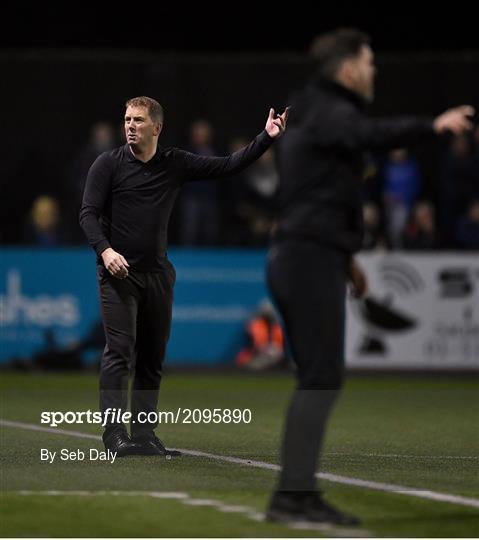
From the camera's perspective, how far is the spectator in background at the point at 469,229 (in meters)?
20.6

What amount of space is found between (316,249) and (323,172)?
0.35 metres

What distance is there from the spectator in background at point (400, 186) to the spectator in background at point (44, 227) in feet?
15.1

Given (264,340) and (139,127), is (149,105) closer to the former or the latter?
(139,127)

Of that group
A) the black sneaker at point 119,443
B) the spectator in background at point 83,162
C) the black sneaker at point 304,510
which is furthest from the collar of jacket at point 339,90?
the spectator in background at point 83,162

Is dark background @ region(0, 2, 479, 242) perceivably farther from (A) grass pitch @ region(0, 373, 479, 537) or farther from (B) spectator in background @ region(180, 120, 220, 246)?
(A) grass pitch @ region(0, 373, 479, 537)

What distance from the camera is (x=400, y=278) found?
20.0m

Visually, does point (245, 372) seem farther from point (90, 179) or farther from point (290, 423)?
point (290, 423)

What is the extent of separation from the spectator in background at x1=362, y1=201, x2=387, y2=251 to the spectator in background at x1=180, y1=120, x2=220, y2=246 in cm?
217

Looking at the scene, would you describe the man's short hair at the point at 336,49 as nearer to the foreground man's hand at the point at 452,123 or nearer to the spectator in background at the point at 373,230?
the foreground man's hand at the point at 452,123

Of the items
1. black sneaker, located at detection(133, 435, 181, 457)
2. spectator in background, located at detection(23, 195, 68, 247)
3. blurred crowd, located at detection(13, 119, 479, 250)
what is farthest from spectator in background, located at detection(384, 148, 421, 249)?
black sneaker, located at detection(133, 435, 181, 457)

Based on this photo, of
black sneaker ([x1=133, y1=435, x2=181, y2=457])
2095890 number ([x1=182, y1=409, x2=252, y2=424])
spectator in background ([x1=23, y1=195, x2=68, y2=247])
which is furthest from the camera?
spectator in background ([x1=23, y1=195, x2=68, y2=247])

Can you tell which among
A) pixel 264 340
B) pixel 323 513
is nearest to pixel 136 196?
pixel 323 513

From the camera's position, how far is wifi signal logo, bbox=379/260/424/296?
1992 cm

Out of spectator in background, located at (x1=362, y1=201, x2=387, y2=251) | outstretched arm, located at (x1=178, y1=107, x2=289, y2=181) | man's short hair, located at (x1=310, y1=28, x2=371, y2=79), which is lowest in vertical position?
outstretched arm, located at (x1=178, y1=107, x2=289, y2=181)
